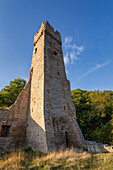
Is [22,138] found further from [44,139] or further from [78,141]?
[78,141]

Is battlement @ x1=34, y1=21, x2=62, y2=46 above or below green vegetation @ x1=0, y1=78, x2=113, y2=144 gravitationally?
above

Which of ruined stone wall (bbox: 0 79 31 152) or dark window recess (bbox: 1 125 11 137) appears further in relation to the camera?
dark window recess (bbox: 1 125 11 137)

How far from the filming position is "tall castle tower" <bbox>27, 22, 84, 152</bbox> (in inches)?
319

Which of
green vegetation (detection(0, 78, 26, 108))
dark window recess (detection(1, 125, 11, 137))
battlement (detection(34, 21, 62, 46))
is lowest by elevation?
dark window recess (detection(1, 125, 11, 137))

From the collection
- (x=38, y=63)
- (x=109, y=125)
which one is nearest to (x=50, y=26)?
(x=38, y=63)

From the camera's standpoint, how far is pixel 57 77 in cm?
1168

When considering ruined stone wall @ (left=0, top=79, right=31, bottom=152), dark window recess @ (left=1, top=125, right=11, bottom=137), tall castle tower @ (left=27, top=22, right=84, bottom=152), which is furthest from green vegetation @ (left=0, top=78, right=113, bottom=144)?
dark window recess @ (left=1, top=125, right=11, bottom=137)

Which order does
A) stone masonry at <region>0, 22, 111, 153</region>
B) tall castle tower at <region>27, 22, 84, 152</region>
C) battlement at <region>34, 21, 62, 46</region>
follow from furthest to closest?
battlement at <region>34, 21, 62, 46</region> → stone masonry at <region>0, 22, 111, 153</region> → tall castle tower at <region>27, 22, 84, 152</region>

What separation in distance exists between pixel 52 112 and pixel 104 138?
352 inches

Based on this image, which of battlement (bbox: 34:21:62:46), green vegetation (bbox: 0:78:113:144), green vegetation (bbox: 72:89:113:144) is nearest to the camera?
battlement (bbox: 34:21:62:46)

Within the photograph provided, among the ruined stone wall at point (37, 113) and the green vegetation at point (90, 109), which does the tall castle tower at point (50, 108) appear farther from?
the green vegetation at point (90, 109)

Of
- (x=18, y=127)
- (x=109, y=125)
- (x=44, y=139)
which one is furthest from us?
(x=109, y=125)

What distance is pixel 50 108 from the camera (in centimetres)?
916

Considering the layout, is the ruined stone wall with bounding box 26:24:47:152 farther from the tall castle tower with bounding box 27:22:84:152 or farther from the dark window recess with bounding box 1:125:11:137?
the dark window recess with bounding box 1:125:11:137
